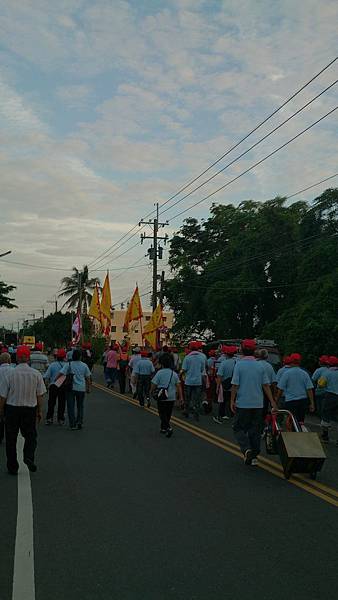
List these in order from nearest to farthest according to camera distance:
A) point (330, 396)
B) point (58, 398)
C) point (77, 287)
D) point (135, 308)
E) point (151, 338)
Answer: point (330, 396), point (58, 398), point (151, 338), point (135, 308), point (77, 287)

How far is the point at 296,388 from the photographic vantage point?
36.2 feet

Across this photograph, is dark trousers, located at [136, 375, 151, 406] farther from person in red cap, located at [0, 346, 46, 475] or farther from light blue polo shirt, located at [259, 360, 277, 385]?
person in red cap, located at [0, 346, 46, 475]

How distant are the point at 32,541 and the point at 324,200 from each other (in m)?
29.9

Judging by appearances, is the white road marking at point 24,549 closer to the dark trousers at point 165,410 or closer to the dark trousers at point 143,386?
the dark trousers at point 165,410

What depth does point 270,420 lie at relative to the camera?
10.3 meters

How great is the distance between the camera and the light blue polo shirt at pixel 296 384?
11.0 m

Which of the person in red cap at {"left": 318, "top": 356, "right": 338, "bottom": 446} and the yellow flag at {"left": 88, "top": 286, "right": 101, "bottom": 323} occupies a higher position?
the yellow flag at {"left": 88, "top": 286, "right": 101, "bottom": 323}

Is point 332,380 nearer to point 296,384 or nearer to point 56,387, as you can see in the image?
point 296,384

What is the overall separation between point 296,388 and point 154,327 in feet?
74.7

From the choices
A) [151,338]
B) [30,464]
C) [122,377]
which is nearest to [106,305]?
[151,338]

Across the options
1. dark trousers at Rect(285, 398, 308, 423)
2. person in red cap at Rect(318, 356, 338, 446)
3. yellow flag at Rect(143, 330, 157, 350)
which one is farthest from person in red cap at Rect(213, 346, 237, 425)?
yellow flag at Rect(143, 330, 157, 350)

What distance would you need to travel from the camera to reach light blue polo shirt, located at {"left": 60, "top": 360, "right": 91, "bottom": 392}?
14.2m

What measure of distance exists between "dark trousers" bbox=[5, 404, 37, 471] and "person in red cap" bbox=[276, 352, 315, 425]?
12.9ft

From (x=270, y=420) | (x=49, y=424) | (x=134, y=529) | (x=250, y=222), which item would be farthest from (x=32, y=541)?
(x=250, y=222)
